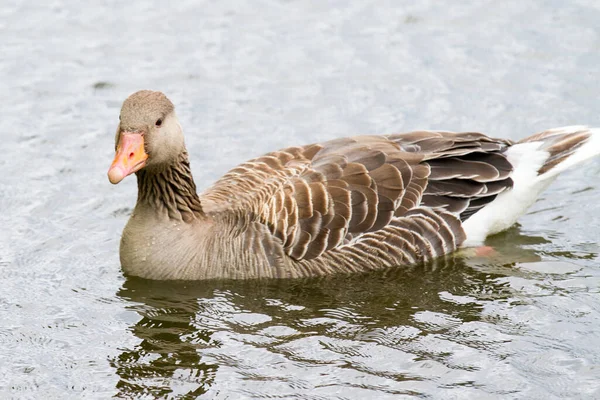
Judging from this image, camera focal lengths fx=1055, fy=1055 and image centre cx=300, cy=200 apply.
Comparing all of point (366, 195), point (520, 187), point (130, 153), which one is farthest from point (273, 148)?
point (130, 153)

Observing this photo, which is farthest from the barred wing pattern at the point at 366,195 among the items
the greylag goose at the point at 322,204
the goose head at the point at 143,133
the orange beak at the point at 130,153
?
the orange beak at the point at 130,153

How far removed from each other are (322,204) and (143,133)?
2.10 metres

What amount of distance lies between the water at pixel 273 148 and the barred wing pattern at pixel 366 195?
0.36 metres

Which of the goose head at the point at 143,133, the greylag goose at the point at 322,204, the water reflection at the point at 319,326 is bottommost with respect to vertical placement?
the water reflection at the point at 319,326

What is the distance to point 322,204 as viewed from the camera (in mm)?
11406

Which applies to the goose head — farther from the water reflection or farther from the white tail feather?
the white tail feather

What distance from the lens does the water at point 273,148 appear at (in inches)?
388

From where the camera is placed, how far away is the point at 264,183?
11750 mm

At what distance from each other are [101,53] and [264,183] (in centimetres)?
637

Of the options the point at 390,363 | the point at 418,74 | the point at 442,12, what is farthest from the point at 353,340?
the point at 442,12

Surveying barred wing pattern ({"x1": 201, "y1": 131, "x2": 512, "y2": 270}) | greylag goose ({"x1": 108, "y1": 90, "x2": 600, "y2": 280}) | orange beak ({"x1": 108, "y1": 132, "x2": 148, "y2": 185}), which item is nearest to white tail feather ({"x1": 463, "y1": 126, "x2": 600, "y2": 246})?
greylag goose ({"x1": 108, "y1": 90, "x2": 600, "y2": 280})

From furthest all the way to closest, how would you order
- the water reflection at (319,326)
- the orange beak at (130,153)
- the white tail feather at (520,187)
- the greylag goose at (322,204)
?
the white tail feather at (520,187), the greylag goose at (322,204), the orange beak at (130,153), the water reflection at (319,326)

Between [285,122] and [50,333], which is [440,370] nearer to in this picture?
[50,333]

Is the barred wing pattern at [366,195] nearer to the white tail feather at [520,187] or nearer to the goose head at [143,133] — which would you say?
the white tail feather at [520,187]
